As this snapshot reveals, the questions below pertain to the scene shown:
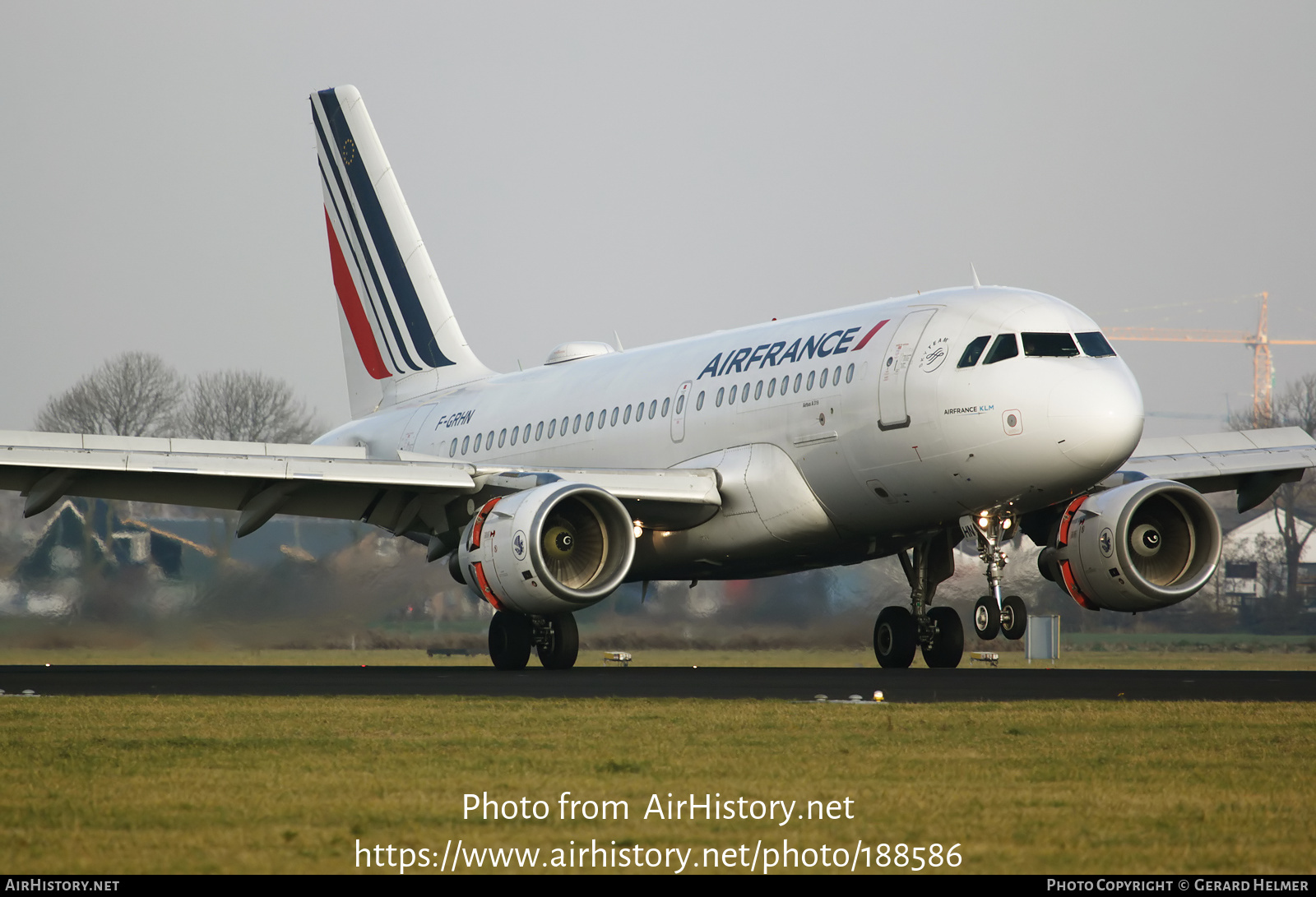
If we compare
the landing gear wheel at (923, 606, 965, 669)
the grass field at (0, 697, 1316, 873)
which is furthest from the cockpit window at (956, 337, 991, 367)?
the grass field at (0, 697, 1316, 873)

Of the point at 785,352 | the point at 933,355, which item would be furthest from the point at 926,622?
the point at 933,355

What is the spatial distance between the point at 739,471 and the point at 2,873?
1590 cm

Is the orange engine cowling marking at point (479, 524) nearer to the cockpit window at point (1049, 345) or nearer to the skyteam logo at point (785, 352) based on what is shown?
the skyteam logo at point (785, 352)

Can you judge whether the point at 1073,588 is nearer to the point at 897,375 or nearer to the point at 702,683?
the point at 897,375

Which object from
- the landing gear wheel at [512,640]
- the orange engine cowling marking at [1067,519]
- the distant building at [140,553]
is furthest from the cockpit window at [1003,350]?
the distant building at [140,553]

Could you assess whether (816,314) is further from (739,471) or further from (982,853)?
(982,853)

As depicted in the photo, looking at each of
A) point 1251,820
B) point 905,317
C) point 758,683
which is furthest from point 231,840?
point 905,317

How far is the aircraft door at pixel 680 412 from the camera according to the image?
23.5 meters

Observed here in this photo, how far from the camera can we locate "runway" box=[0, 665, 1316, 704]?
53.0 ft

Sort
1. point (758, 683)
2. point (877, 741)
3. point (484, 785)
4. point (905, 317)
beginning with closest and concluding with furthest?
1. point (484, 785)
2. point (877, 741)
3. point (758, 683)
4. point (905, 317)

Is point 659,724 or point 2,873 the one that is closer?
point 2,873

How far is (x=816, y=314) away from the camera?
907 inches

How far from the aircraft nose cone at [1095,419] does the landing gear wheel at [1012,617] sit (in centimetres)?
192
